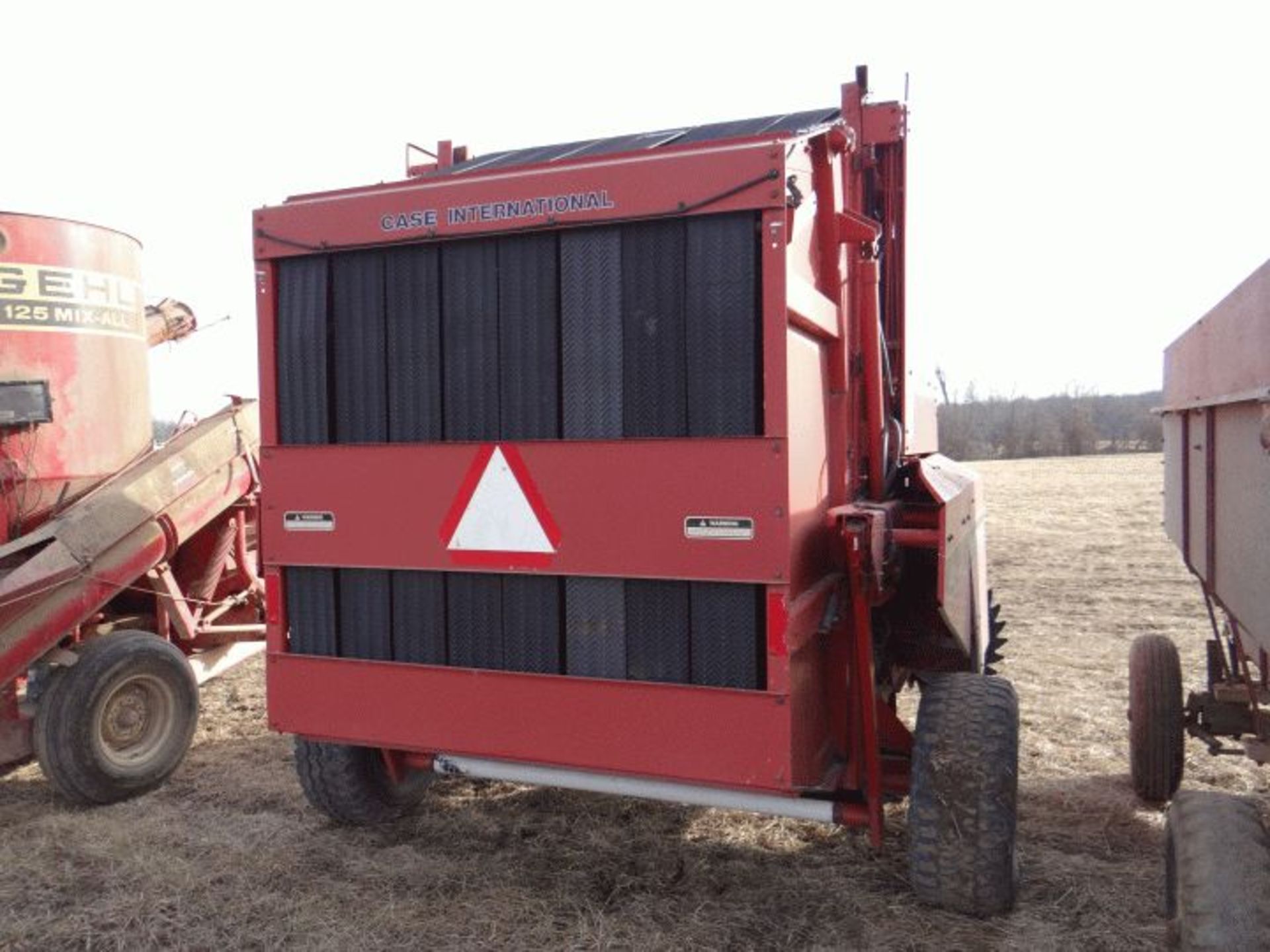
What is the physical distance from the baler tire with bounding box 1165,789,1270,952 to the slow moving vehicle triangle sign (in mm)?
2005

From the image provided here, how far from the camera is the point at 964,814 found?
341cm

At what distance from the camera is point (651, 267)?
341cm

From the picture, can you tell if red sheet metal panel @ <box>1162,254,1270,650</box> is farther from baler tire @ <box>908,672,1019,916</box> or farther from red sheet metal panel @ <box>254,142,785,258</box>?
red sheet metal panel @ <box>254,142,785,258</box>

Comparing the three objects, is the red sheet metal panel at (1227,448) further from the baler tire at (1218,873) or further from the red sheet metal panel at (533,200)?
the red sheet metal panel at (533,200)

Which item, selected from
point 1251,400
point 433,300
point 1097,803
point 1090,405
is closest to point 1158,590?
point 1097,803

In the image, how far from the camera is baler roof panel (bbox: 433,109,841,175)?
417 cm

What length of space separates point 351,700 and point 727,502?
166 cm

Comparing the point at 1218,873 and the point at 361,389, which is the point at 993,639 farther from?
the point at 361,389

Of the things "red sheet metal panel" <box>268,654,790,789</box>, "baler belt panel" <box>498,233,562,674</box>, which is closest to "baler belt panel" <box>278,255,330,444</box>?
"baler belt panel" <box>498,233,562,674</box>

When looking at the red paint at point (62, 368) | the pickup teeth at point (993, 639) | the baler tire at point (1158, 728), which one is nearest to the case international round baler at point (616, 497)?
the baler tire at point (1158, 728)

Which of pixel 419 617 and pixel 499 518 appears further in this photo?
pixel 419 617

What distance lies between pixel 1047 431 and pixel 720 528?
163ft

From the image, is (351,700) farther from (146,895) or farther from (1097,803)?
(1097,803)

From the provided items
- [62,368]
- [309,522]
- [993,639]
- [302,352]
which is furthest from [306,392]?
[993,639]
